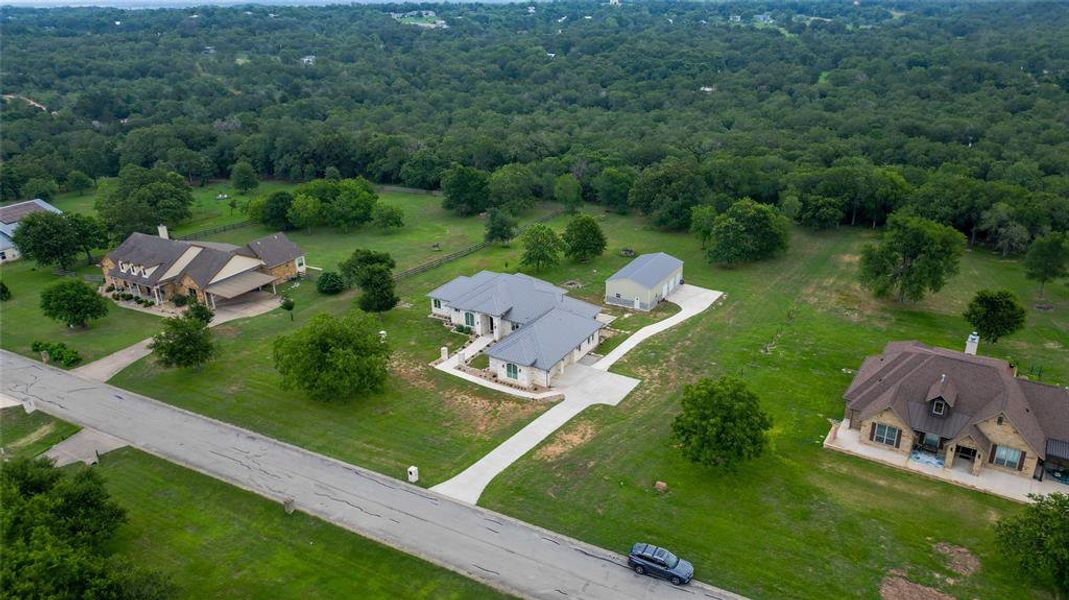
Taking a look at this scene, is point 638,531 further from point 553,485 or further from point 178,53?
point 178,53

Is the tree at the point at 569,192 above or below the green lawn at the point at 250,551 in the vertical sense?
above

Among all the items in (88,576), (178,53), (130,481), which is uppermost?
(178,53)

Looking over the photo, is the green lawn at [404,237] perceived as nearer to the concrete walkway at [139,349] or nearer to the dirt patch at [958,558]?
the concrete walkway at [139,349]

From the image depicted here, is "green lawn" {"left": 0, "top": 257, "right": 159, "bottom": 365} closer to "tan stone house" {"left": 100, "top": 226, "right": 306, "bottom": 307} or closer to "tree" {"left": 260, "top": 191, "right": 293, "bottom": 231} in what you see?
"tan stone house" {"left": 100, "top": 226, "right": 306, "bottom": 307}

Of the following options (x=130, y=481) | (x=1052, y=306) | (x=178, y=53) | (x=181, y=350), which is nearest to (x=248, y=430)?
(x=130, y=481)

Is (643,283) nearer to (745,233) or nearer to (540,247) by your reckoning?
(540,247)

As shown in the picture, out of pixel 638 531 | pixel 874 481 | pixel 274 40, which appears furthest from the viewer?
pixel 274 40

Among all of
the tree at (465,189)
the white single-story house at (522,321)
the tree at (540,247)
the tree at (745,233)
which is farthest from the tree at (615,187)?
the white single-story house at (522,321)
